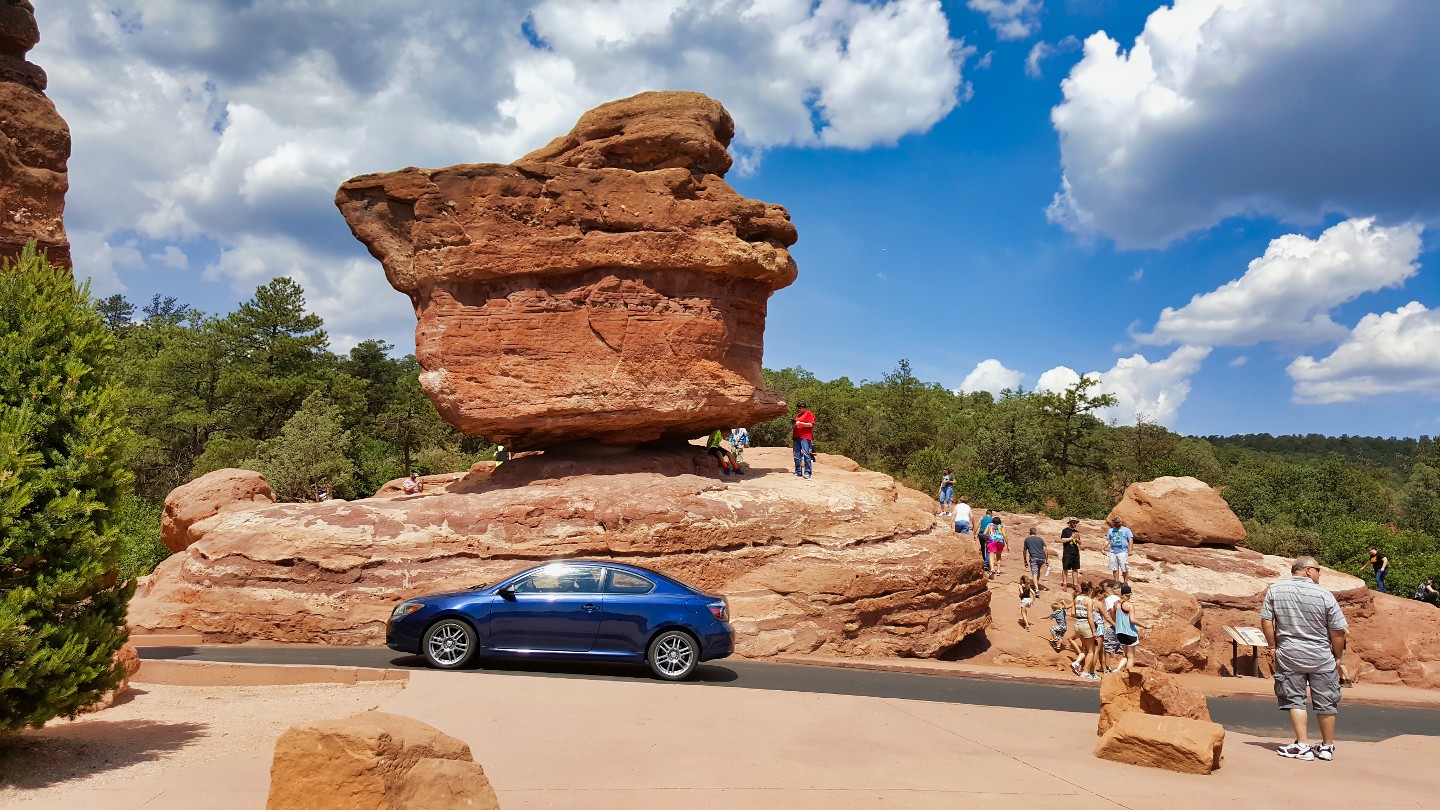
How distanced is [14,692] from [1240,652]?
19777 mm

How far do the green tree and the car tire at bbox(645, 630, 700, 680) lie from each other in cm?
2314

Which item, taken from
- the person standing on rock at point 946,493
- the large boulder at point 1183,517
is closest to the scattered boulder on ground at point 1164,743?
the large boulder at point 1183,517

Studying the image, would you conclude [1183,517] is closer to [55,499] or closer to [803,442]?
[803,442]

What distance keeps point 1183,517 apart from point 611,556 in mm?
16344

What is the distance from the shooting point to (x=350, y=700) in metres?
7.75

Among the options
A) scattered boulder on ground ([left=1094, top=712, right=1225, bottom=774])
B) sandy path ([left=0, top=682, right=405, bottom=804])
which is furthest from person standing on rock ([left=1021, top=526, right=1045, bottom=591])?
sandy path ([left=0, top=682, right=405, bottom=804])

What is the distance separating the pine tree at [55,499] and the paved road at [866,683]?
3.85m

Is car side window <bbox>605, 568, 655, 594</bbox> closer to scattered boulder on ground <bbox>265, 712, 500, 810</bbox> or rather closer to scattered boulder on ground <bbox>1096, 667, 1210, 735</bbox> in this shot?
scattered boulder on ground <bbox>1096, 667, 1210, 735</bbox>

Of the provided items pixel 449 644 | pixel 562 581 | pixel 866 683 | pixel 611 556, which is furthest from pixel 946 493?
pixel 449 644

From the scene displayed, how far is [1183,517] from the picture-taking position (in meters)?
21.5

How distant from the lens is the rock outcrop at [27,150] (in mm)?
11680

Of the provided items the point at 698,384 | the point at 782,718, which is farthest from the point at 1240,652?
the point at 782,718

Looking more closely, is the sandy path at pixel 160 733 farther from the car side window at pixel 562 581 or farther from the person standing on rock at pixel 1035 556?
the person standing on rock at pixel 1035 556

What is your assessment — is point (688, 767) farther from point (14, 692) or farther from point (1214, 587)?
point (1214, 587)
